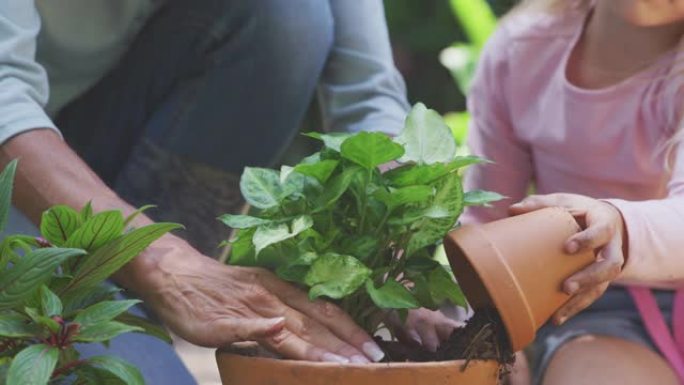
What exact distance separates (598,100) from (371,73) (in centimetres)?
40

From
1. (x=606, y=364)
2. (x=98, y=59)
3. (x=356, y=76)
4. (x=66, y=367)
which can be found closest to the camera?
(x=66, y=367)

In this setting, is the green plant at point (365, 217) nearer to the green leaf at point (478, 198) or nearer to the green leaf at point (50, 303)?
the green leaf at point (478, 198)

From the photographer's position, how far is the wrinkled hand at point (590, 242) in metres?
1.68

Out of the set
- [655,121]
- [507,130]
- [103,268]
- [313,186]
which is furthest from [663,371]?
[103,268]

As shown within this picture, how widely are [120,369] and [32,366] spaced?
0.11m

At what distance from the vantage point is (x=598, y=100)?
7.30ft

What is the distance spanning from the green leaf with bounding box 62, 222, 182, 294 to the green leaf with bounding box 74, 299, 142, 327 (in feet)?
0.19

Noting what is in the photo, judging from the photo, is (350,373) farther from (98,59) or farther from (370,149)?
(98,59)

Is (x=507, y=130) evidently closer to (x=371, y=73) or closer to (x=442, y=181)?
(x=371, y=73)

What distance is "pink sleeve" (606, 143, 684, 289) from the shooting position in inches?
71.7

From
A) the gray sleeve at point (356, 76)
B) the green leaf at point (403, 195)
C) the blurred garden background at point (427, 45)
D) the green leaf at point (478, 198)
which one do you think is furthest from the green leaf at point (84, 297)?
the blurred garden background at point (427, 45)

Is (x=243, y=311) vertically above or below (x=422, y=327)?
above

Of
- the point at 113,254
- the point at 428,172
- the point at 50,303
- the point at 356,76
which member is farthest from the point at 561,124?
the point at 50,303

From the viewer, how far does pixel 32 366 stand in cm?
144
